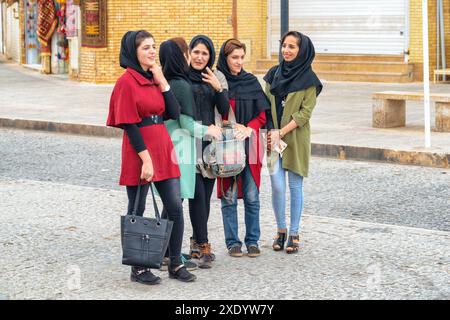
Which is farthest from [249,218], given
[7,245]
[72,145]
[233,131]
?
[72,145]

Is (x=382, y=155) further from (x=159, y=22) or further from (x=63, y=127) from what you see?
(x=159, y=22)

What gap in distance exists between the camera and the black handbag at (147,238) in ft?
22.1

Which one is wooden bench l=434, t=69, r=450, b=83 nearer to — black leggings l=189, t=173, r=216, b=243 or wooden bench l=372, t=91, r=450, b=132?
wooden bench l=372, t=91, r=450, b=132

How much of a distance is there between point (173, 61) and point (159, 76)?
32 cm

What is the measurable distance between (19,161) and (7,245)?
4.80 meters

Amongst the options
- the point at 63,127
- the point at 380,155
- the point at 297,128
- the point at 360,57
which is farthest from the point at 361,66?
the point at 297,128

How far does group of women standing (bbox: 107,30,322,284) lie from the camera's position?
22.4 feet

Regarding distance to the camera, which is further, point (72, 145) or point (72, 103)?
point (72, 103)

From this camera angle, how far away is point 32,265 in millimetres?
7512

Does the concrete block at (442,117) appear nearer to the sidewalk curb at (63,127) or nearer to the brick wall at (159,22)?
the sidewalk curb at (63,127)

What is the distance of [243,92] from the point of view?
762 centimetres

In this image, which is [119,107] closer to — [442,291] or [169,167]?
[169,167]

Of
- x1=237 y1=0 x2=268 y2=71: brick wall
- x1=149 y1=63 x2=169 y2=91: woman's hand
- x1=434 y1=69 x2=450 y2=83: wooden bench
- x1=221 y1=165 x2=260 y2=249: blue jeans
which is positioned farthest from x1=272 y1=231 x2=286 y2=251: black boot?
x1=237 y1=0 x2=268 y2=71: brick wall

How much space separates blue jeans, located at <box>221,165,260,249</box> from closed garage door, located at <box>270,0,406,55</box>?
15.4m
